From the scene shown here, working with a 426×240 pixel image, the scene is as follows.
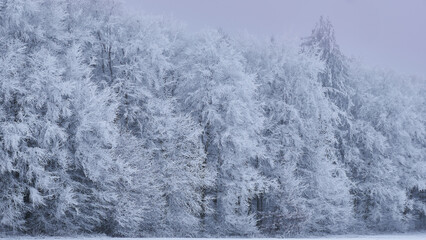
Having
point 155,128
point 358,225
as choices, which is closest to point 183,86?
point 155,128

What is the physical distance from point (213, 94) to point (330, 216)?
11.9 metres

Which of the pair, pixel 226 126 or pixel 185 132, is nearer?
pixel 185 132

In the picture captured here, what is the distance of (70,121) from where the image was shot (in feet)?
81.5

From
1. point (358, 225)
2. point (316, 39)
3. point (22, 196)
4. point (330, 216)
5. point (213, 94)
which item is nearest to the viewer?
point (22, 196)

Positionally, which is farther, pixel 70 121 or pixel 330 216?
pixel 330 216

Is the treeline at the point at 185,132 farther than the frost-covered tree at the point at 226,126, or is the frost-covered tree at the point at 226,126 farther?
the frost-covered tree at the point at 226,126

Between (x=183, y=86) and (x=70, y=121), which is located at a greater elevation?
(x=183, y=86)

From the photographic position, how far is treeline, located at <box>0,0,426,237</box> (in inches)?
947

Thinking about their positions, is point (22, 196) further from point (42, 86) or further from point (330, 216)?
point (330, 216)

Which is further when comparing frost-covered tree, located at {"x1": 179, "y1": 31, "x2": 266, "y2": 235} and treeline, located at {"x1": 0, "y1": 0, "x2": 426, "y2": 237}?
frost-covered tree, located at {"x1": 179, "y1": 31, "x2": 266, "y2": 235}

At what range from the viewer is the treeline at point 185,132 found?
24.1 meters

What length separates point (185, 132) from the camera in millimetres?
30656

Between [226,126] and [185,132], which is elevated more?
[226,126]

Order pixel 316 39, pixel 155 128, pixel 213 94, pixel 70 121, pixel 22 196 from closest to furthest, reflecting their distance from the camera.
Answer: pixel 22 196 → pixel 70 121 → pixel 155 128 → pixel 213 94 → pixel 316 39
